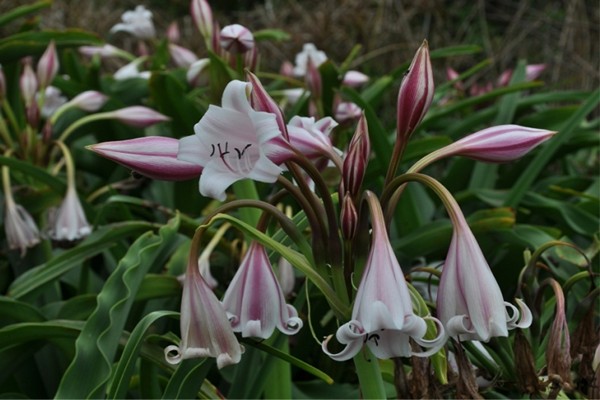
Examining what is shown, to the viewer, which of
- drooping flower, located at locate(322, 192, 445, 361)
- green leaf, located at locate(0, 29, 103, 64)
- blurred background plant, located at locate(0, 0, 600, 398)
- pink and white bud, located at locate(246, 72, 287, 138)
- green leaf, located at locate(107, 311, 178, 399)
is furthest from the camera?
green leaf, located at locate(0, 29, 103, 64)

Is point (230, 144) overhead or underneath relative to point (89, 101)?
overhead

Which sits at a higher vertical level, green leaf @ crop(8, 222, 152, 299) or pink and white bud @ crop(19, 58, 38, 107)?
pink and white bud @ crop(19, 58, 38, 107)

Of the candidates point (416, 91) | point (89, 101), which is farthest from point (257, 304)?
point (89, 101)

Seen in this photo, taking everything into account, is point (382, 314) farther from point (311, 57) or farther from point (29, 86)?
point (311, 57)

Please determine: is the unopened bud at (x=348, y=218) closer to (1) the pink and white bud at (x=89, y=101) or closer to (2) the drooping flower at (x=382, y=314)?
(2) the drooping flower at (x=382, y=314)

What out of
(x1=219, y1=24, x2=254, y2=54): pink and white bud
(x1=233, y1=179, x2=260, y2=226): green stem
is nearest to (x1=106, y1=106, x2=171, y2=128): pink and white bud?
(x1=219, y1=24, x2=254, y2=54): pink and white bud

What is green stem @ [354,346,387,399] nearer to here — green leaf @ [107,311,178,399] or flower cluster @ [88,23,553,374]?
flower cluster @ [88,23,553,374]

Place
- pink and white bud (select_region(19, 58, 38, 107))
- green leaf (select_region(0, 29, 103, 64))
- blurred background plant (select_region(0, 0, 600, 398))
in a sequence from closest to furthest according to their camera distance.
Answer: blurred background plant (select_region(0, 0, 600, 398))
pink and white bud (select_region(19, 58, 38, 107))
green leaf (select_region(0, 29, 103, 64))

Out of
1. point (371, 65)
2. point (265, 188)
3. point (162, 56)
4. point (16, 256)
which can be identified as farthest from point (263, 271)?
point (371, 65)
